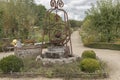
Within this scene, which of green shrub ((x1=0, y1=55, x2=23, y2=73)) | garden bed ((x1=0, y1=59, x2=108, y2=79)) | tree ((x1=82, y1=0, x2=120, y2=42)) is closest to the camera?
garden bed ((x1=0, y1=59, x2=108, y2=79))

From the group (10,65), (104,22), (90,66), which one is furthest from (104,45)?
(10,65)

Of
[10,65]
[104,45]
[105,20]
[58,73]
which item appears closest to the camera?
[58,73]

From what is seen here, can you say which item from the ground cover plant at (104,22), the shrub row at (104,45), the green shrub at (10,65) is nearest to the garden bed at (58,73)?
the green shrub at (10,65)

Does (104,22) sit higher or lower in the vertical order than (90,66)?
higher

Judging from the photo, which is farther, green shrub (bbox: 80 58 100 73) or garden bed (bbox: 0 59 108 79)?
green shrub (bbox: 80 58 100 73)

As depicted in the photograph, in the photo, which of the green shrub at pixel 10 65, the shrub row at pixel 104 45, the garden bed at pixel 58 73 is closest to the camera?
the garden bed at pixel 58 73

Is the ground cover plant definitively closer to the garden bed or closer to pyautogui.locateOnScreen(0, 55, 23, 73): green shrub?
the garden bed

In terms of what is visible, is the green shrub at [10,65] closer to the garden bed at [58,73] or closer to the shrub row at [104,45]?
the garden bed at [58,73]

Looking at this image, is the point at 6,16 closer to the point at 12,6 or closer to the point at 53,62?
the point at 12,6

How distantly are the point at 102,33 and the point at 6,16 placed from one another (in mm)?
12214

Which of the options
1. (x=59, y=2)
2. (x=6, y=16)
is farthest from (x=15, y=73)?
(x=6, y=16)

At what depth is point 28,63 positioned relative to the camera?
14.0m

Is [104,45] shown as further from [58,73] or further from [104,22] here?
[58,73]

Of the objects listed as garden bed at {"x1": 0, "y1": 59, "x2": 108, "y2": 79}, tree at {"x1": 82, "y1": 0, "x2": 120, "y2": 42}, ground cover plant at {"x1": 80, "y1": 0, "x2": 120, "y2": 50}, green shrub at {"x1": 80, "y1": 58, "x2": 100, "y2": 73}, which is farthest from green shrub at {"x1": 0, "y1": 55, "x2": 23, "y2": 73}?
tree at {"x1": 82, "y1": 0, "x2": 120, "y2": 42}
